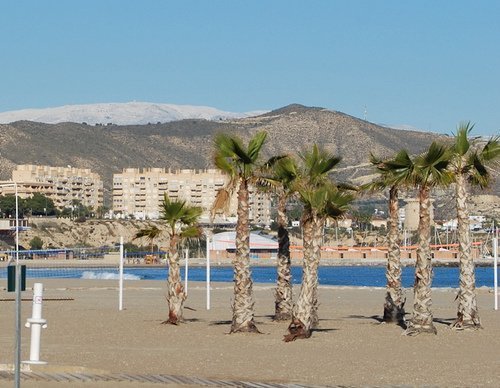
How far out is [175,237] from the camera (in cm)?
2959

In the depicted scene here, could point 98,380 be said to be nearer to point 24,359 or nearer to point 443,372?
point 24,359

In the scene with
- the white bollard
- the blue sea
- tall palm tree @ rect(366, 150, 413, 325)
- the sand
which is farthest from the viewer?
the blue sea

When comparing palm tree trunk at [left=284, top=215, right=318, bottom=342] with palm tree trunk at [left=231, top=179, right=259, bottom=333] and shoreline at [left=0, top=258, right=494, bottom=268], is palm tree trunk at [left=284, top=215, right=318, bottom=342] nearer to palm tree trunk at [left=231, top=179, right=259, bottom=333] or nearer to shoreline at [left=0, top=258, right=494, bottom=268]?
palm tree trunk at [left=231, top=179, right=259, bottom=333]

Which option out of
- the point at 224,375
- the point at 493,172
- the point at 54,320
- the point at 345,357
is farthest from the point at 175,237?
the point at 224,375

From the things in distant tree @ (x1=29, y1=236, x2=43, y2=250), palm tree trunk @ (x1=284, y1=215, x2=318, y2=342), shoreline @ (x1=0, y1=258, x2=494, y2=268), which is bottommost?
palm tree trunk @ (x1=284, y1=215, x2=318, y2=342)

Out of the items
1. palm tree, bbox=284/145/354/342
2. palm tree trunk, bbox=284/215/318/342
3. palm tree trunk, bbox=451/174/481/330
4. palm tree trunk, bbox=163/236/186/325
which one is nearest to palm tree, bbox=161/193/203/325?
palm tree trunk, bbox=163/236/186/325

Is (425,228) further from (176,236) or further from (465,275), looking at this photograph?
(176,236)

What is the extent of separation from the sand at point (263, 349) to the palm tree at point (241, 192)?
539mm

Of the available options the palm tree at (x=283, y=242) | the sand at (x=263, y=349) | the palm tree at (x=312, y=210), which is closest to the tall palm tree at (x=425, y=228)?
the sand at (x=263, y=349)

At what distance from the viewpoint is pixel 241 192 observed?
26.5m

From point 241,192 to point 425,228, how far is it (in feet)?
12.3

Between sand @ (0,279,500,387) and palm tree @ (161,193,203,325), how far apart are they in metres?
0.50

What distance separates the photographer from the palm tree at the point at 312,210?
961 inches

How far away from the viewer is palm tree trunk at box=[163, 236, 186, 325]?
95.6ft
